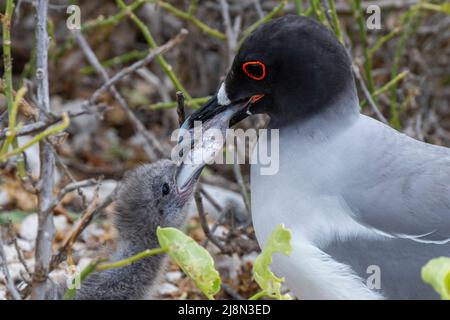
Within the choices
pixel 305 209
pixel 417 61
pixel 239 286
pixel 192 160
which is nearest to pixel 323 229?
pixel 305 209

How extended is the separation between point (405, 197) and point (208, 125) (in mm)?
820

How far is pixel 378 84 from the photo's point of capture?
632 centimetres

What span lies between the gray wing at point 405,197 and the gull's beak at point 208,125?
563mm

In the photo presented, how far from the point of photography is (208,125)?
11.3 ft

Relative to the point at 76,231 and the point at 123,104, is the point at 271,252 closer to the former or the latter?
the point at 76,231

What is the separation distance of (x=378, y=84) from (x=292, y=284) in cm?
339

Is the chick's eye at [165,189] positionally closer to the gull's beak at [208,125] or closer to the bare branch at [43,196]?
the gull's beak at [208,125]

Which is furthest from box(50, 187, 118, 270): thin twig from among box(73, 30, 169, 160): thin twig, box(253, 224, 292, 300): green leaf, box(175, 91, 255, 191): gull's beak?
box(73, 30, 169, 160): thin twig

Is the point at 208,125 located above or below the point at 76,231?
above

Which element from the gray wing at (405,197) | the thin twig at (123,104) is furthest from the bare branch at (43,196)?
the thin twig at (123,104)

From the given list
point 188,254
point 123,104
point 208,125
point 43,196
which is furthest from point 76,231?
point 123,104

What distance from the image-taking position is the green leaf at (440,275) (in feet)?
7.21
